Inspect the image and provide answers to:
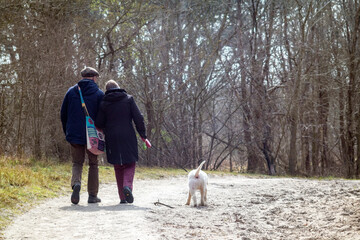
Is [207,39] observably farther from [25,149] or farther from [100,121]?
[100,121]

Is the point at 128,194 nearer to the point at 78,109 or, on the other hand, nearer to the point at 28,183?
the point at 78,109

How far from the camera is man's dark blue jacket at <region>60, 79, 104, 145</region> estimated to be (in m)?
7.15

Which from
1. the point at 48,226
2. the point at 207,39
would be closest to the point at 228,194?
the point at 48,226

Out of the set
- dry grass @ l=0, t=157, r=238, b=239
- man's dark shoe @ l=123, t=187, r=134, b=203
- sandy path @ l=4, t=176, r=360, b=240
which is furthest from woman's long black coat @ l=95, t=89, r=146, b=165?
dry grass @ l=0, t=157, r=238, b=239

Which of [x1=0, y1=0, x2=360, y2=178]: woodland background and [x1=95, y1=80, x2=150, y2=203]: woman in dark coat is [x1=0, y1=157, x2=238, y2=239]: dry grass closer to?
[x1=0, y1=0, x2=360, y2=178]: woodland background

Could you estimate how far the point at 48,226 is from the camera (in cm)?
557

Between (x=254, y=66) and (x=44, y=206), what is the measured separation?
48.1 feet

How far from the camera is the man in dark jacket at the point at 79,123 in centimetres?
716

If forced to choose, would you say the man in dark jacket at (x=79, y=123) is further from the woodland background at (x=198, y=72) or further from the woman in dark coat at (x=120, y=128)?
the woodland background at (x=198, y=72)

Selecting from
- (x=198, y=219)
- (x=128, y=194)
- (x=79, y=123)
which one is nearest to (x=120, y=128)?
(x=79, y=123)

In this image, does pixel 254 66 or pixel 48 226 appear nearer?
pixel 48 226

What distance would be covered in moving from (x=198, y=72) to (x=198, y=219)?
14.7 meters

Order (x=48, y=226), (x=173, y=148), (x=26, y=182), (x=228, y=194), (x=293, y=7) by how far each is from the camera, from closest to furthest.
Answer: (x=48, y=226)
(x=26, y=182)
(x=228, y=194)
(x=293, y=7)
(x=173, y=148)

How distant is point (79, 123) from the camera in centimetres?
720
